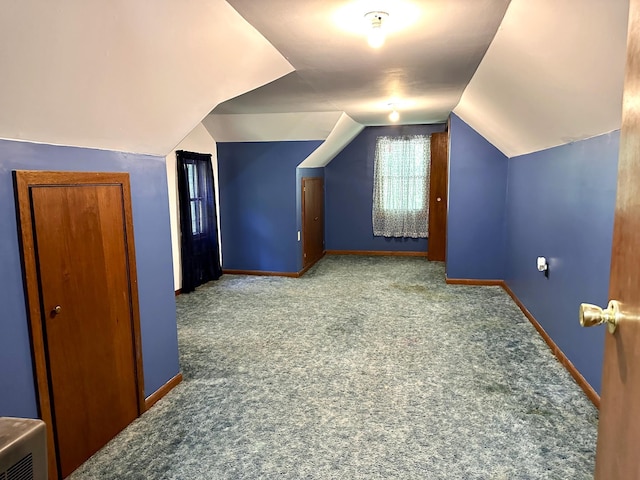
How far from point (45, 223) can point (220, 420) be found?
1.45 m

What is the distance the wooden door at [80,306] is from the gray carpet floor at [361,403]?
0.65ft

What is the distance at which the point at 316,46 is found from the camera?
2660mm

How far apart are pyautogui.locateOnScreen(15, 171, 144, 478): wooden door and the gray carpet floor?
20 cm

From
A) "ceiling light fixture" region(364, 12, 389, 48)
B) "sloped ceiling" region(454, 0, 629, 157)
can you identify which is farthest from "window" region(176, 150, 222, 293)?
"ceiling light fixture" region(364, 12, 389, 48)

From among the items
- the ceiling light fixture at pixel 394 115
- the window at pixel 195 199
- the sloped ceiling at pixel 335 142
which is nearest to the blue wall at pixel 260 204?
the sloped ceiling at pixel 335 142

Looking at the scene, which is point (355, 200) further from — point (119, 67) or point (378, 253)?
point (119, 67)

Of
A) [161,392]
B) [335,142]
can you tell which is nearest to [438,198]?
[335,142]

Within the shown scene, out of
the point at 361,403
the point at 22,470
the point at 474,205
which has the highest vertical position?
the point at 474,205

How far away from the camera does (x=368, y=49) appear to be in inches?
109

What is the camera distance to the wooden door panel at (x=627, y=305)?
93 cm

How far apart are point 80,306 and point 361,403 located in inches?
67.2

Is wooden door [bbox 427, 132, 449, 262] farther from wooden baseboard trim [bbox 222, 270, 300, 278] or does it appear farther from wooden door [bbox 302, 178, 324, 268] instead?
wooden baseboard trim [bbox 222, 270, 300, 278]

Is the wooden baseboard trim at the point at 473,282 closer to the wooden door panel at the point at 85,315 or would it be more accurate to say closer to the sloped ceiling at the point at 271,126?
the sloped ceiling at the point at 271,126

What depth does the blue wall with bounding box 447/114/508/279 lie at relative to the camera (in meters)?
5.43
